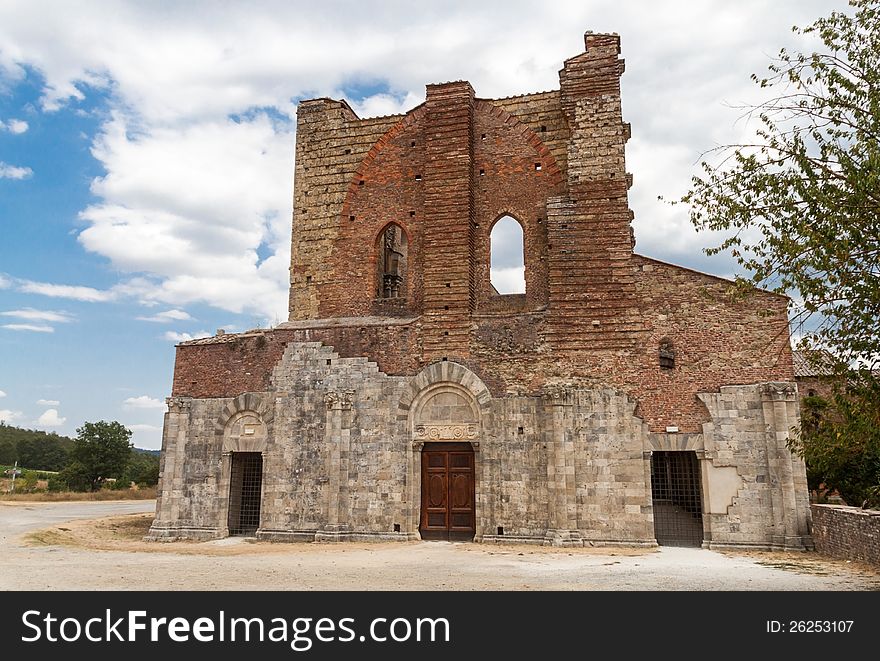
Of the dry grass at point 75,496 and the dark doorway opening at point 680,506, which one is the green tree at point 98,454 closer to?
the dry grass at point 75,496

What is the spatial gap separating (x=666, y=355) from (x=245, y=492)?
40.2 feet

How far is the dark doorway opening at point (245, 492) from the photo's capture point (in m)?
18.9

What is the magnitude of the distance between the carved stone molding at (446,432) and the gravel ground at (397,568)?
2.64m

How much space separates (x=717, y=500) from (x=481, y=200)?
33.6 ft

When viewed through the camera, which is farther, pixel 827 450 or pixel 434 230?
pixel 434 230

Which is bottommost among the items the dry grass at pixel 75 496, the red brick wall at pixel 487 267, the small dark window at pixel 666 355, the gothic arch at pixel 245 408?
the dry grass at pixel 75 496

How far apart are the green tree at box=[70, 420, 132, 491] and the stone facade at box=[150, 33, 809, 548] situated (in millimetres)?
30788

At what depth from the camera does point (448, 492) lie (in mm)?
17484

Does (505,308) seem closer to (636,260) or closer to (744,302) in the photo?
(636,260)

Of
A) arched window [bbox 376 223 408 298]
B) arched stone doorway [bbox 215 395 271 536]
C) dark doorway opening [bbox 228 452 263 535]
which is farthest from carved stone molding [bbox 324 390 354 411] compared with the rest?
arched window [bbox 376 223 408 298]

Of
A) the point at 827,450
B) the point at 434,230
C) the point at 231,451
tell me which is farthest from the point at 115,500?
the point at 827,450

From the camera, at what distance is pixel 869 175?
8.16 metres

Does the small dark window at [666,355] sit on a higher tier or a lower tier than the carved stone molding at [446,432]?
higher

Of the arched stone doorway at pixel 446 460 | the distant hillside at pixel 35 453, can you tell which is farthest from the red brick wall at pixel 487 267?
Answer: the distant hillside at pixel 35 453
